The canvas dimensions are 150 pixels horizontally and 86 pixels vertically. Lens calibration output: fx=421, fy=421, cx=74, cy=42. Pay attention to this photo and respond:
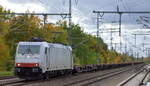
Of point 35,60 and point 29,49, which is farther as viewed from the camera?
point 29,49

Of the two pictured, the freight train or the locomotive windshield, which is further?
the locomotive windshield

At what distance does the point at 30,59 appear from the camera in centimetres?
3331

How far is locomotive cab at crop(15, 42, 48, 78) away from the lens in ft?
107

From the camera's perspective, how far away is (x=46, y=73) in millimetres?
35031

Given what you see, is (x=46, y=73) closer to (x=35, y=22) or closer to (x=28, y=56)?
(x=28, y=56)

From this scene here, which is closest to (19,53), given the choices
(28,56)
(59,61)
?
(28,56)

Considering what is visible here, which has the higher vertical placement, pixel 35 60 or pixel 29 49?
pixel 29 49

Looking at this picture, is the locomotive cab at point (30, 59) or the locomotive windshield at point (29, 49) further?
the locomotive windshield at point (29, 49)

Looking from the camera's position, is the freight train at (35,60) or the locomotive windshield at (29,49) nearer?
the freight train at (35,60)

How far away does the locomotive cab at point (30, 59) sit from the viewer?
32.8 m

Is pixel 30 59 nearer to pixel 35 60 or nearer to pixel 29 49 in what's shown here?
pixel 35 60

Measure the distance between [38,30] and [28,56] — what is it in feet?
147

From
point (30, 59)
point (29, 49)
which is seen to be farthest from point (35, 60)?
point (29, 49)

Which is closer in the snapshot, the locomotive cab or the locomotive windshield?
the locomotive cab
